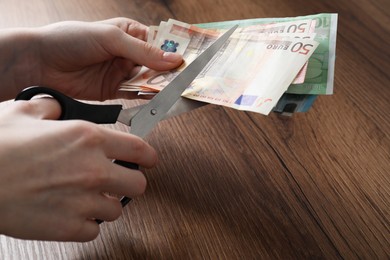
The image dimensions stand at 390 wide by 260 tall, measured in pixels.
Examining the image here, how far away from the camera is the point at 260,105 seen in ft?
1.74

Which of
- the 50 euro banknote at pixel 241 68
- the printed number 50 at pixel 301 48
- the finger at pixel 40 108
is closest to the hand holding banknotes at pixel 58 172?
the finger at pixel 40 108

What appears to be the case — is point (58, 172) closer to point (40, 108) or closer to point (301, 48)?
point (40, 108)

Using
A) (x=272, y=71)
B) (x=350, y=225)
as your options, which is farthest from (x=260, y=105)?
(x=350, y=225)

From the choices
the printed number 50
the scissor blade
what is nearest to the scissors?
the scissor blade

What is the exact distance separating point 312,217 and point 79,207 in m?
0.29

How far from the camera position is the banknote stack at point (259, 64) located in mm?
555

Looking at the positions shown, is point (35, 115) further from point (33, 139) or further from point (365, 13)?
point (365, 13)

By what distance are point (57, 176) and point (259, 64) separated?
0.36 meters

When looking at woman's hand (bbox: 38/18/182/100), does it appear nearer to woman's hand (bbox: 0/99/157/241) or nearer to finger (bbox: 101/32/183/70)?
finger (bbox: 101/32/183/70)

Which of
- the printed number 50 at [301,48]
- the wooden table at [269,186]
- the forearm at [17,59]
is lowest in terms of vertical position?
the wooden table at [269,186]

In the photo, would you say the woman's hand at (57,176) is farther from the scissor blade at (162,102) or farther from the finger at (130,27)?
the finger at (130,27)

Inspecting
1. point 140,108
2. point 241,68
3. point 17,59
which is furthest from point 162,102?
point 17,59

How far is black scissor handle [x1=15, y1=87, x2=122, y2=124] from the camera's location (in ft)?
1.52

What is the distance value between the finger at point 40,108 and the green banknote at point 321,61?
0.32m
